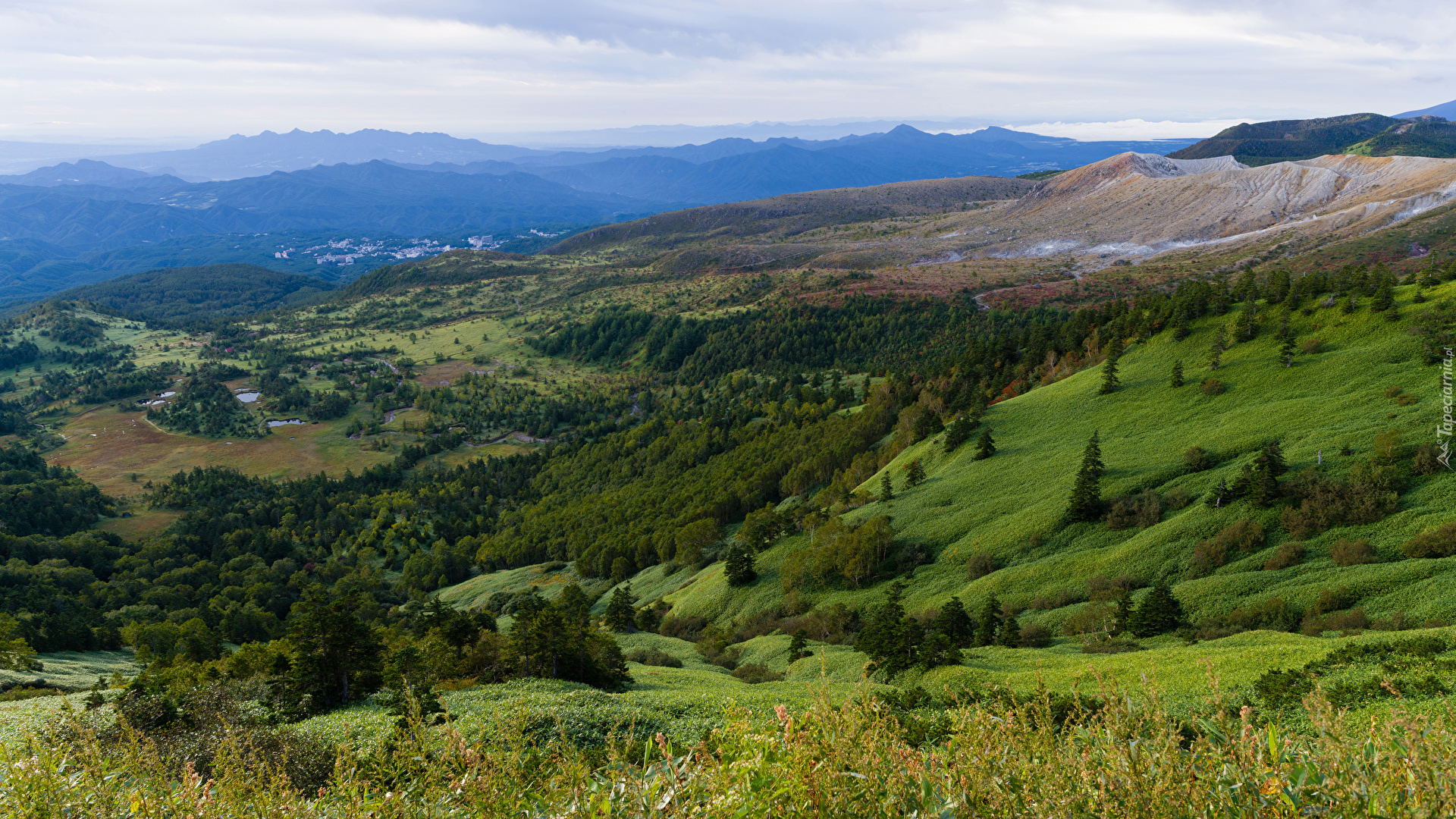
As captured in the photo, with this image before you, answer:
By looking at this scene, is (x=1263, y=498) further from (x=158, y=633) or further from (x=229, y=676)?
(x=158, y=633)

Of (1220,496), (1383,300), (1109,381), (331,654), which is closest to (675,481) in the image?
(1109,381)

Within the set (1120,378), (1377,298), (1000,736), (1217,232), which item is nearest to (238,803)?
(1000,736)

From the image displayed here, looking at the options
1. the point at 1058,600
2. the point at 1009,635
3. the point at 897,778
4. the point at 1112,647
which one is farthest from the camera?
the point at 1058,600

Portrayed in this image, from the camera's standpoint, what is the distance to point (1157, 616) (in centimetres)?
3341

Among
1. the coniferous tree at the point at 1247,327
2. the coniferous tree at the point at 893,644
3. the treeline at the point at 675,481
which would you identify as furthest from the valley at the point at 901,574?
the treeline at the point at 675,481

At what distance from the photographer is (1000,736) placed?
9312mm

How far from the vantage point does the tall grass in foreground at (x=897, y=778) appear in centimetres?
684

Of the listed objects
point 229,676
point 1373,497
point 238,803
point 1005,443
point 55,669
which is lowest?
point 55,669

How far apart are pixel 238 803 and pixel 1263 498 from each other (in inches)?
1931

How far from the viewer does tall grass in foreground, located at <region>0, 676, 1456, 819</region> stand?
6836 millimetres

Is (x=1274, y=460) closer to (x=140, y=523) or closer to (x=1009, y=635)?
(x=1009, y=635)

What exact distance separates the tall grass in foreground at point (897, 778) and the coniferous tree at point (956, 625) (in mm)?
29624

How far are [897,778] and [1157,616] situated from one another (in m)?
33.3

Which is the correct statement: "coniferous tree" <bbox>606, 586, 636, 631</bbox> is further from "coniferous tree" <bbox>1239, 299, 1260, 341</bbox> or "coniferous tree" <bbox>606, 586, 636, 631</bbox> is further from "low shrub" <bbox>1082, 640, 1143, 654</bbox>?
"coniferous tree" <bbox>1239, 299, 1260, 341</bbox>
